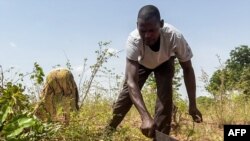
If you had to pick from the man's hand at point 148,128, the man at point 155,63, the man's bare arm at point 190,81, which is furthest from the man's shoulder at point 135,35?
the man's hand at point 148,128

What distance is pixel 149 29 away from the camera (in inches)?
143

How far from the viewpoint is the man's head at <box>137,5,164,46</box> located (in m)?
3.61

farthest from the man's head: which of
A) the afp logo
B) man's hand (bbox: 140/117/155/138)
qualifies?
the afp logo

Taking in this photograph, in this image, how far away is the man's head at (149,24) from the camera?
11.8ft

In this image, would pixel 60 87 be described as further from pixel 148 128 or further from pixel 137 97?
pixel 148 128

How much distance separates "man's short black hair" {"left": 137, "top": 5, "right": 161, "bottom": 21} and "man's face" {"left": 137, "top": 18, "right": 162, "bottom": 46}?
0.10 ft

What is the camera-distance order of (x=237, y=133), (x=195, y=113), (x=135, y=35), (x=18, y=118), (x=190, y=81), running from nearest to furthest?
(x=18, y=118), (x=237, y=133), (x=135, y=35), (x=190, y=81), (x=195, y=113)

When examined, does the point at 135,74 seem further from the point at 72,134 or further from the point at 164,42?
the point at 72,134

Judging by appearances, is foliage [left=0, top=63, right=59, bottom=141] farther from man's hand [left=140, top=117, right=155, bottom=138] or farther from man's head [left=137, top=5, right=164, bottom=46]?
man's head [left=137, top=5, right=164, bottom=46]

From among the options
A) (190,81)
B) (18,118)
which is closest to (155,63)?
(190,81)

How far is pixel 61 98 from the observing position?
16.8 ft

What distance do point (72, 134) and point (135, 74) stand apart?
2.56 ft

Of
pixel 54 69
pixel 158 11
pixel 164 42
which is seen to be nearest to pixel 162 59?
pixel 164 42

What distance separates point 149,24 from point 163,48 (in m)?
0.51
